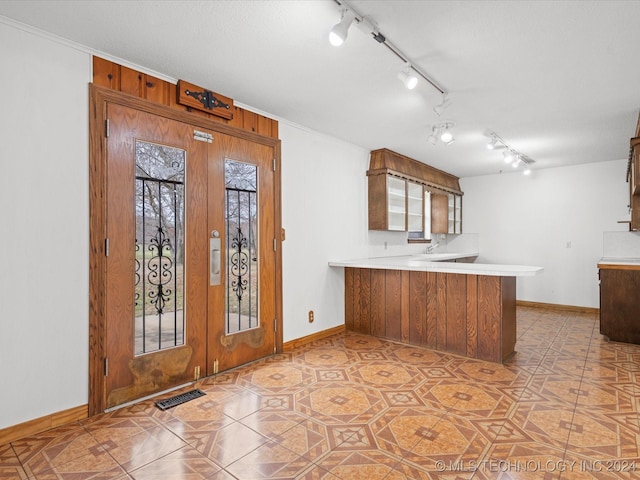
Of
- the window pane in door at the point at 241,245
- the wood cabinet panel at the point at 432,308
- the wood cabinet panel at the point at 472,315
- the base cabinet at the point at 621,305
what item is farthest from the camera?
the base cabinet at the point at 621,305

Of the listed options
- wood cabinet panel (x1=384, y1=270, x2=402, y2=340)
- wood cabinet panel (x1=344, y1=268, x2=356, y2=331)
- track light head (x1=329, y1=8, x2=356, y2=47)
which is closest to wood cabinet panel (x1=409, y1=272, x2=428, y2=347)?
wood cabinet panel (x1=384, y1=270, x2=402, y2=340)

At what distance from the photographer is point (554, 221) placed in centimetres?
620

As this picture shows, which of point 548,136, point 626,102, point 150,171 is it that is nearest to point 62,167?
point 150,171

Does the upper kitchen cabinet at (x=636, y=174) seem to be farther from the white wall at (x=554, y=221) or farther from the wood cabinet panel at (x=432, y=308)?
the wood cabinet panel at (x=432, y=308)

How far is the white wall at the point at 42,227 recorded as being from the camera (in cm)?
215

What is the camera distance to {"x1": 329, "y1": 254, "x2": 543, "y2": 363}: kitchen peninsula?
3494mm

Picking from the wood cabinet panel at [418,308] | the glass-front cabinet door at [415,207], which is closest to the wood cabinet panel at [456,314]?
the wood cabinet panel at [418,308]

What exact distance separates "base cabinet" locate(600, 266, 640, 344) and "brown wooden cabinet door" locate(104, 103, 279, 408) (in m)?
3.98

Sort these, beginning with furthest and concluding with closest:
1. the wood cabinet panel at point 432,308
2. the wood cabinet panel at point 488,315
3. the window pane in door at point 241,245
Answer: the wood cabinet panel at point 432,308, the wood cabinet panel at point 488,315, the window pane in door at point 241,245

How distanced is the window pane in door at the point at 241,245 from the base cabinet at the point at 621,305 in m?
4.15

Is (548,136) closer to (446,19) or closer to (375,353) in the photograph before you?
(446,19)

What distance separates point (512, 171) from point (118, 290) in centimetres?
667

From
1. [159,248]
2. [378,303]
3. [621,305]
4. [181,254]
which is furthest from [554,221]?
[159,248]

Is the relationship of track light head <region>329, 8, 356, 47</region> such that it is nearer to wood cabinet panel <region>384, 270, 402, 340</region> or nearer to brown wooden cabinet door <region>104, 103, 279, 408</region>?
brown wooden cabinet door <region>104, 103, 279, 408</region>
